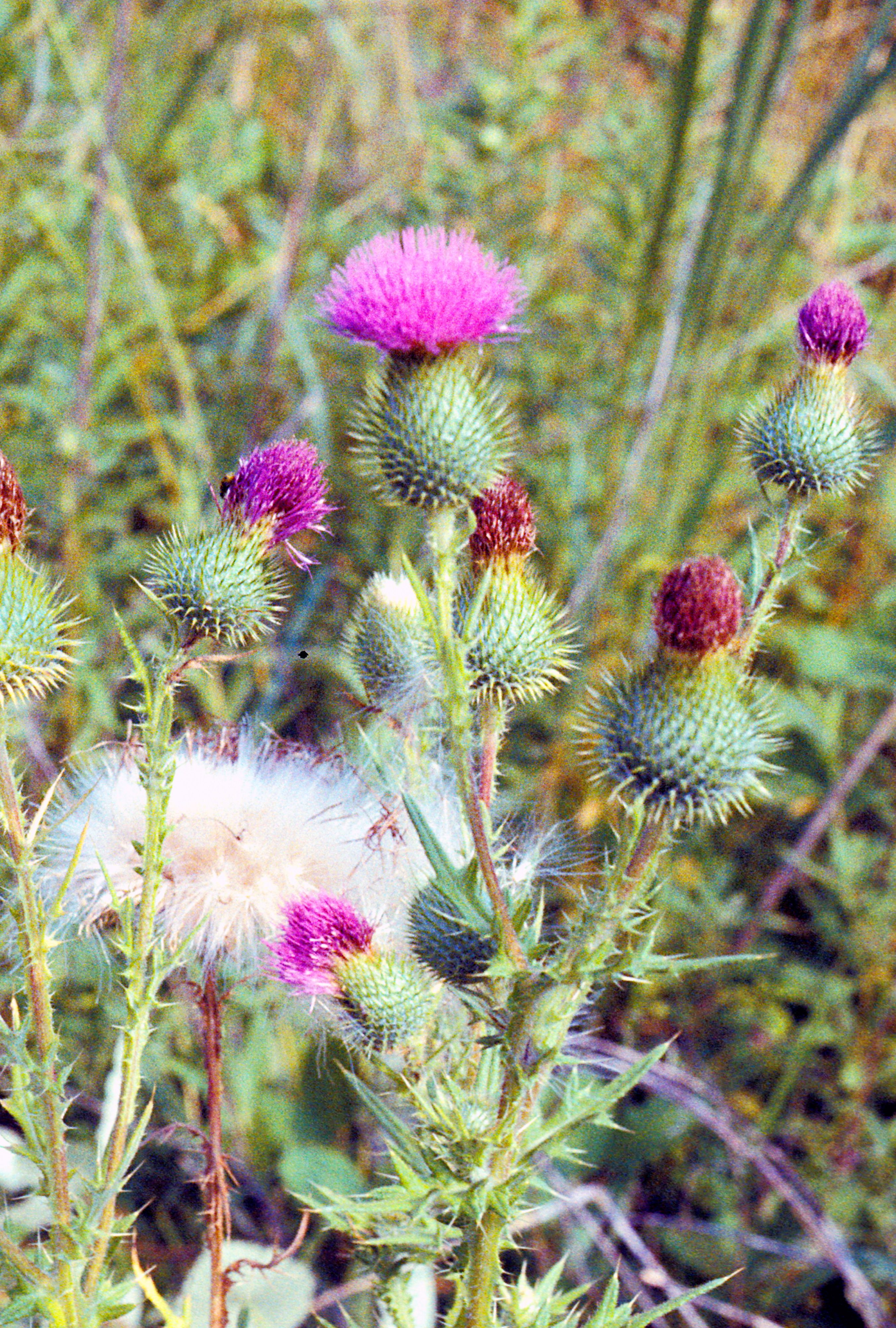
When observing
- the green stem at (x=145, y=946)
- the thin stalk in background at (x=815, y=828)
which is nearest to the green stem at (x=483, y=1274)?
the green stem at (x=145, y=946)

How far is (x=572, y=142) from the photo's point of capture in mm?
4273

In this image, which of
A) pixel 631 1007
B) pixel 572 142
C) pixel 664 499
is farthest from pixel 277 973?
pixel 572 142

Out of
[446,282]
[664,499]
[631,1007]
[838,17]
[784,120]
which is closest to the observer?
[446,282]

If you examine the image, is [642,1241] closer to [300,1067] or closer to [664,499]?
[300,1067]

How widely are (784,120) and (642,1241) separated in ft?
15.8

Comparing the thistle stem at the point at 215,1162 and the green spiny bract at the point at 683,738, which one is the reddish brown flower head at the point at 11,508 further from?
the green spiny bract at the point at 683,738

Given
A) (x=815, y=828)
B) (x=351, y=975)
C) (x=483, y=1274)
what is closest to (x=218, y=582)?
(x=351, y=975)

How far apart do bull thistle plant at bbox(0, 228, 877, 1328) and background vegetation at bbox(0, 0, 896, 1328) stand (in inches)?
7.6

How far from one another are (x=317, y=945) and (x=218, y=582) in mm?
413

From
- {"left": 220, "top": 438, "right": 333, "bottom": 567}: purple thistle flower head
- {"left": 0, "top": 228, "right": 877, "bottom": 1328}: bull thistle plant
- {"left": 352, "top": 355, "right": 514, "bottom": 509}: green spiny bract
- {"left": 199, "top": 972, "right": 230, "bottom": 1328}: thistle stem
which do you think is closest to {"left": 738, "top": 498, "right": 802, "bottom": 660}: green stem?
{"left": 0, "top": 228, "right": 877, "bottom": 1328}: bull thistle plant

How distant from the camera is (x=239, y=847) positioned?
1493 mm

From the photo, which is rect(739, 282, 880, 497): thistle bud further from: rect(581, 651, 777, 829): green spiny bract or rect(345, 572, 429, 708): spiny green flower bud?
rect(345, 572, 429, 708): spiny green flower bud

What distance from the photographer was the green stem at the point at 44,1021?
3.68 feet

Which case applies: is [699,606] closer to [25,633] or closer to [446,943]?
[446,943]
